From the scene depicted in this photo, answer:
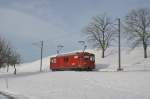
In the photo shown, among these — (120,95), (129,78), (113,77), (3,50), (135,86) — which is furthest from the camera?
(3,50)

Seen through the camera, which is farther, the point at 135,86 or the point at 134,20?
Result: the point at 134,20

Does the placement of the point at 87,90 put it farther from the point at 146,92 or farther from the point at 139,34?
the point at 139,34

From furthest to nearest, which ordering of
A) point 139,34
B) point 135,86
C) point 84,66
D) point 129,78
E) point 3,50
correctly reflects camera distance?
point 3,50
point 139,34
point 84,66
point 129,78
point 135,86

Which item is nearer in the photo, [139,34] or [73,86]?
[73,86]

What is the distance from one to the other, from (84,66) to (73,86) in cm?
2144

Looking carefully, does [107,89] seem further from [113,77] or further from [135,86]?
[113,77]

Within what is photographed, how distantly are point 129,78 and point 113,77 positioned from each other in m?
2.18

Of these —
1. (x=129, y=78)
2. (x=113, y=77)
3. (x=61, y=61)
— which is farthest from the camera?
(x=61, y=61)

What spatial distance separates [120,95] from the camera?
70.5 feet

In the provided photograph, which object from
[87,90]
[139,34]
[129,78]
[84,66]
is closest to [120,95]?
[87,90]

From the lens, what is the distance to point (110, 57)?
266 feet

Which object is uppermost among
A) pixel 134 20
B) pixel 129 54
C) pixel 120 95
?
pixel 134 20

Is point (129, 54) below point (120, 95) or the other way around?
the other way around

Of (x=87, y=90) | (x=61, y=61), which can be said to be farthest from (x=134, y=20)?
(x=87, y=90)
